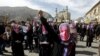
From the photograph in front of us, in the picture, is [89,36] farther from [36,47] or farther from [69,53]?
[69,53]

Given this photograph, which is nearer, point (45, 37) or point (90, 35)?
point (45, 37)

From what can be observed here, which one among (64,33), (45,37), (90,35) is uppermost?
(64,33)

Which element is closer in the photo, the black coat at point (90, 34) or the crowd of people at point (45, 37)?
the crowd of people at point (45, 37)

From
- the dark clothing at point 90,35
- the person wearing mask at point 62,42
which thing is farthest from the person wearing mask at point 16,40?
the dark clothing at point 90,35

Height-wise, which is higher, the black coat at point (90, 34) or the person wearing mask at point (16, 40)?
the person wearing mask at point (16, 40)

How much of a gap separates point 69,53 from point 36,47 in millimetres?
12710

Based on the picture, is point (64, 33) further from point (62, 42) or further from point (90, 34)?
point (90, 34)

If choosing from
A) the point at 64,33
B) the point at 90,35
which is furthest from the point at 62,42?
the point at 90,35

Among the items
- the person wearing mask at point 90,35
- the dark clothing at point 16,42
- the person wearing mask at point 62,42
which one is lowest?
the person wearing mask at point 90,35

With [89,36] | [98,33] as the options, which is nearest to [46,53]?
[89,36]

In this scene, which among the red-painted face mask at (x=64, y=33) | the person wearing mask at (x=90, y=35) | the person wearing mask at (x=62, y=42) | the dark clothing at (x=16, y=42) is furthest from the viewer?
the person wearing mask at (x=90, y=35)

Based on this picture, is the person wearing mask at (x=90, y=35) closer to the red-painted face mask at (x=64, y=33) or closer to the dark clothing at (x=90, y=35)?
the dark clothing at (x=90, y=35)

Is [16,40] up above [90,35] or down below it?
above

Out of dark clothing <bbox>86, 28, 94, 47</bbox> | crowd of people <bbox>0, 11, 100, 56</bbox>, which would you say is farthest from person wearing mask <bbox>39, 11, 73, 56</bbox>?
dark clothing <bbox>86, 28, 94, 47</bbox>
